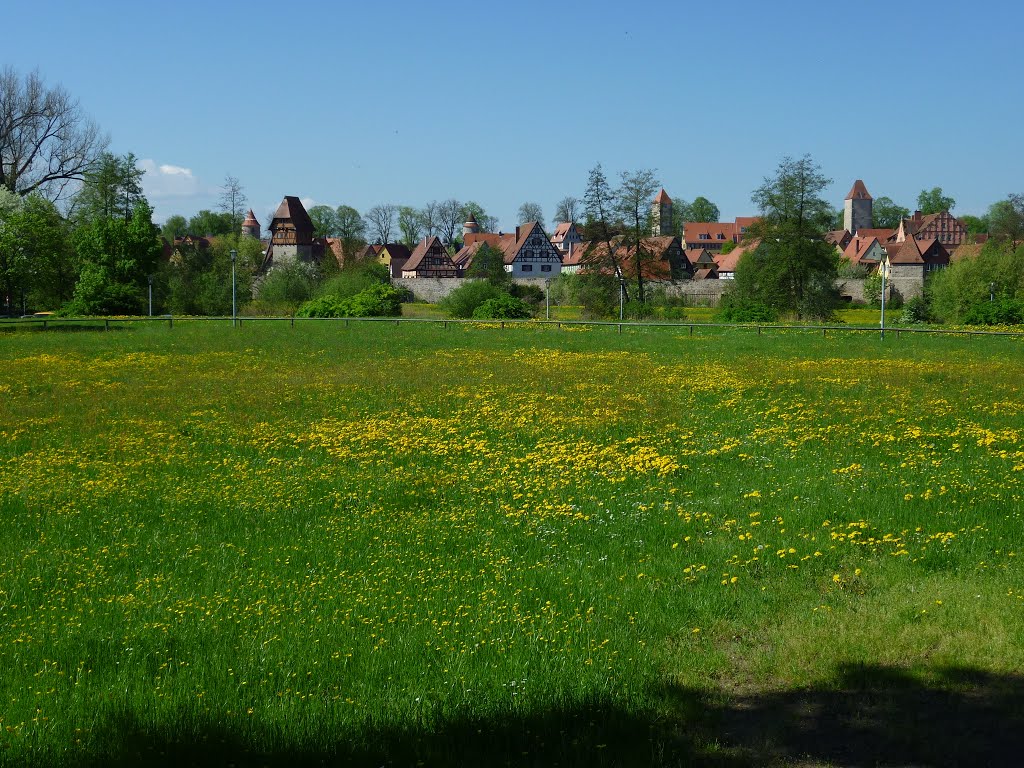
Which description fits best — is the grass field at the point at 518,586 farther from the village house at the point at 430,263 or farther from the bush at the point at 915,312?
the village house at the point at 430,263

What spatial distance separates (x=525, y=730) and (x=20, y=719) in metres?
3.22

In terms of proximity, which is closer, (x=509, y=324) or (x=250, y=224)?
(x=509, y=324)

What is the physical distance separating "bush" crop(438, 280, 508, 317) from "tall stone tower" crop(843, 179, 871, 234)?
5055 inches

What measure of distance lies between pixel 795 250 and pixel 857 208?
11839 cm

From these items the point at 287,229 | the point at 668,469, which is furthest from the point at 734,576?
the point at 287,229

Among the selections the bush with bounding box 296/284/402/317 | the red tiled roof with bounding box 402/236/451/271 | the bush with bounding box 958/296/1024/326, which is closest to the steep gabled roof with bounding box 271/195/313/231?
the red tiled roof with bounding box 402/236/451/271

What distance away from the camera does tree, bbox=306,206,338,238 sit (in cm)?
14775

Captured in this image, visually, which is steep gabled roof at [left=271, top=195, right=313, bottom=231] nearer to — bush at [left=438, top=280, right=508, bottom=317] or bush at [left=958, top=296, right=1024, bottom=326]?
bush at [left=438, top=280, right=508, bottom=317]

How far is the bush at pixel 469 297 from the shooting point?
62.3 metres

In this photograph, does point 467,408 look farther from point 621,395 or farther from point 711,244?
point 711,244

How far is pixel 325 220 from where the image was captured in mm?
148875

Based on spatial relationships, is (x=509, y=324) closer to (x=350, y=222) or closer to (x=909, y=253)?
(x=909, y=253)

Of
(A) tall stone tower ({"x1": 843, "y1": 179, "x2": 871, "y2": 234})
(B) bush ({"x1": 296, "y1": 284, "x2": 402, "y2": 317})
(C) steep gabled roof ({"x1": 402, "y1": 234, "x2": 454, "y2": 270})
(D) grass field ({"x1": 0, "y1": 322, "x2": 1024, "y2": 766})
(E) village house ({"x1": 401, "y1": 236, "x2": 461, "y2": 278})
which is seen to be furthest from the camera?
(A) tall stone tower ({"x1": 843, "y1": 179, "x2": 871, "y2": 234})

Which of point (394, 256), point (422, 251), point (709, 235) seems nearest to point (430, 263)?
point (422, 251)
